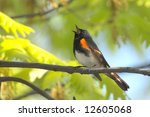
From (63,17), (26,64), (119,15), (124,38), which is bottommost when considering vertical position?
(26,64)

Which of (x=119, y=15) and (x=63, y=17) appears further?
(x=63, y=17)

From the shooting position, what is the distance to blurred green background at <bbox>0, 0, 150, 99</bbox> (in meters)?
5.23

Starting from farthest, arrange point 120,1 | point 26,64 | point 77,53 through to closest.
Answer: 1. point 120,1
2. point 77,53
3. point 26,64

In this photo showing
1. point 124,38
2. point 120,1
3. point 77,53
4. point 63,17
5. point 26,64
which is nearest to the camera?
point 26,64

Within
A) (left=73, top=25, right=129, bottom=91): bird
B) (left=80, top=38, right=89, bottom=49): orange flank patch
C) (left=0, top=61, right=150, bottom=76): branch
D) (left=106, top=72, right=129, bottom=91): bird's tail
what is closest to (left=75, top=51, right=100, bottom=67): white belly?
(left=73, top=25, right=129, bottom=91): bird

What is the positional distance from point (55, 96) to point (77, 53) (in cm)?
54

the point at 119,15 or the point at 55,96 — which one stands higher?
the point at 119,15

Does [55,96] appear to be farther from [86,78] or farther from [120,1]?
[120,1]

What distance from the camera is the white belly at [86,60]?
531 centimetres

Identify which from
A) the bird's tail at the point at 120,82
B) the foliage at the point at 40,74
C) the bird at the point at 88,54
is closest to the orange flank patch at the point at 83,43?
the bird at the point at 88,54

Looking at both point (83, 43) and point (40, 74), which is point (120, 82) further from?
point (40, 74)

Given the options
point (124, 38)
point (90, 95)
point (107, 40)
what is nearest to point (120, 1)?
point (124, 38)

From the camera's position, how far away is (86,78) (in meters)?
5.39

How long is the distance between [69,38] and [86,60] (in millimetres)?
3520
